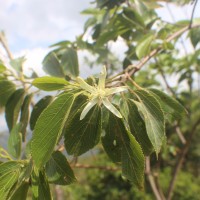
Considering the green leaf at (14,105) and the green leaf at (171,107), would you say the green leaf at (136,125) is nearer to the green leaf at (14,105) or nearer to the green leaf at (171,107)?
the green leaf at (171,107)

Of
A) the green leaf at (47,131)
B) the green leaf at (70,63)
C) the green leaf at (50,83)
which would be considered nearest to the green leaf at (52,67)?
the green leaf at (70,63)

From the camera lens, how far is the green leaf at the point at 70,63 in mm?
1107

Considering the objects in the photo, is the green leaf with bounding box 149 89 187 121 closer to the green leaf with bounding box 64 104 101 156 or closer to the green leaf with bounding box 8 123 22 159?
the green leaf with bounding box 64 104 101 156

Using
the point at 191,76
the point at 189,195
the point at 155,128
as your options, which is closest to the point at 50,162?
the point at 155,128

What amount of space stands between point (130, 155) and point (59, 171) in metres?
0.16

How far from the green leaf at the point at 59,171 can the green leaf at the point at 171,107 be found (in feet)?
0.85

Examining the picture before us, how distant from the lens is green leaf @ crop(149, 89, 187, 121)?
868 millimetres

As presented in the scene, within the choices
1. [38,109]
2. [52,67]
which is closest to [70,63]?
[52,67]

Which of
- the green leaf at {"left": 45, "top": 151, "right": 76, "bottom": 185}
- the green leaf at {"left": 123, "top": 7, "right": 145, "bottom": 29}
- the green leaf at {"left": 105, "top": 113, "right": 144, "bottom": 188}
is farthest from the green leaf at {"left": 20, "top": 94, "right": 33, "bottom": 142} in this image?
the green leaf at {"left": 123, "top": 7, "right": 145, "bottom": 29}

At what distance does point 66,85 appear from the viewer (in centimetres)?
76

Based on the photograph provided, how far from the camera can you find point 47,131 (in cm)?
67

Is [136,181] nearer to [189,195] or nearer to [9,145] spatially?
[9,145]

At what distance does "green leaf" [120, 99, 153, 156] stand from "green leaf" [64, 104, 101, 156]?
2.7 inches

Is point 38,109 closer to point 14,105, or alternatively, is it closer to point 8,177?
point 14,105
